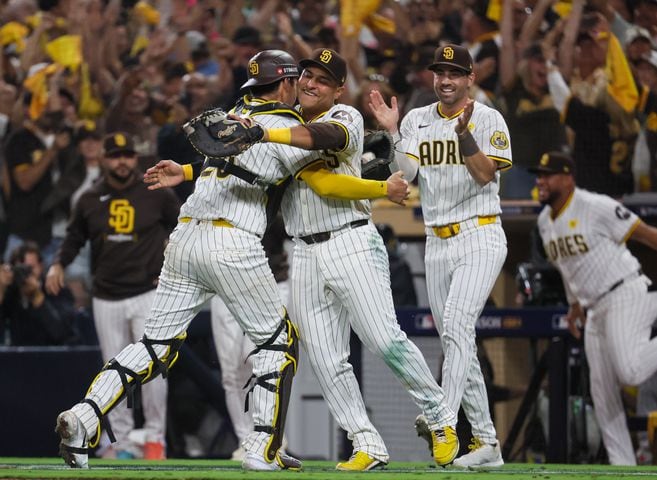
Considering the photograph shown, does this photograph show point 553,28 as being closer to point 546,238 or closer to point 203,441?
point 546,238

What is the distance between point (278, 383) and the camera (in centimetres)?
598

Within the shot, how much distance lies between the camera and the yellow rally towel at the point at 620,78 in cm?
1012

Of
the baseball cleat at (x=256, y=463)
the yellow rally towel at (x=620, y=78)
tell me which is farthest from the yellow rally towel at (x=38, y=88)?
the baseball cleat at (x=256, y=463)

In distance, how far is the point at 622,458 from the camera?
A: 8.74 m

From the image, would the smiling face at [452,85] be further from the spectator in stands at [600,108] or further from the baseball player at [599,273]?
the spectator in stands at [600,108]

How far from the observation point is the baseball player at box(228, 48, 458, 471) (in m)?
6.07

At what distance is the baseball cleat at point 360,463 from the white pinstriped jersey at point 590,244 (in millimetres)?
Answer: 3382

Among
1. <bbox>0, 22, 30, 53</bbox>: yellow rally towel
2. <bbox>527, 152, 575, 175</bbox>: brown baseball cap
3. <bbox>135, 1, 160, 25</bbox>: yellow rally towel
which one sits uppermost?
<bbox>135, 1, 160, 25</bbox>: yellow rally towel

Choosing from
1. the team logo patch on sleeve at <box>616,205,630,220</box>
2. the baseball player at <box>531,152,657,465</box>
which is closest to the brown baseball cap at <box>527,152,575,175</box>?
the baseball player at <box>531,152,657,465</box>

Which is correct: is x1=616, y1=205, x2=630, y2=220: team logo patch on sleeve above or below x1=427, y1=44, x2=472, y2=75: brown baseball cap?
below

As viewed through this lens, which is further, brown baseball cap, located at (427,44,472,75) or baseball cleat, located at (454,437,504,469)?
brown baseball cap, located at (427,44,472,75)

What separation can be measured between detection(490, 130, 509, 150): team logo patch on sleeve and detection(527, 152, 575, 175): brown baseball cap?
238 cm

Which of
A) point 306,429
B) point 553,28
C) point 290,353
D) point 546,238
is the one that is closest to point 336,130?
point 290,353

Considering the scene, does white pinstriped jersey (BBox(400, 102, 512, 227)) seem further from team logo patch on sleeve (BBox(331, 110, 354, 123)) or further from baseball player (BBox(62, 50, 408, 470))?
team logo patch on sleeve (BBox(331, 110, 354, 123))
